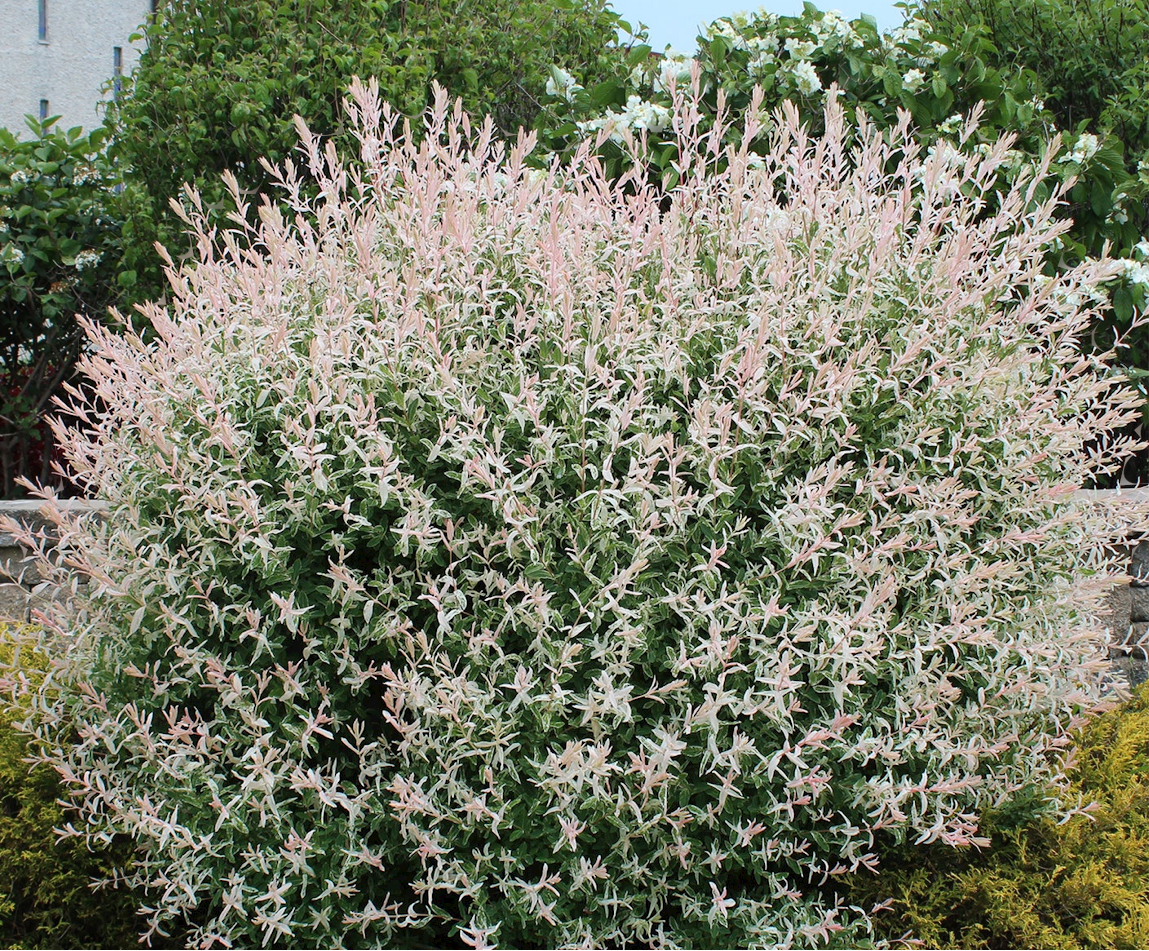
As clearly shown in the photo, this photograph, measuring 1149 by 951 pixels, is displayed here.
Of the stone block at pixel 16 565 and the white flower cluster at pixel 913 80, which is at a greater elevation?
the white flower cluster at pixel 913 80

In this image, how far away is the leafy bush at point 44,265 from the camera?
6.05m

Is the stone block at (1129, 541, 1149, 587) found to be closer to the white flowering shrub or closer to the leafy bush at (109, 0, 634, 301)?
the white flowering shrub

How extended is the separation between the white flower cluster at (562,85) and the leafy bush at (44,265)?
2640 mm

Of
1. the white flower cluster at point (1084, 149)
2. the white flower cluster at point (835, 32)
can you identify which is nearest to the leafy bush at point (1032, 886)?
the white flower cluster at point (1084, 149)

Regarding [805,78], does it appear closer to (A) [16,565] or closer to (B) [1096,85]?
(B) [1096,85]

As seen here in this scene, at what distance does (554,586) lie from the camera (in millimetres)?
2691

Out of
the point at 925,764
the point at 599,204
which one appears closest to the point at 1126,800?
the point at 925,764

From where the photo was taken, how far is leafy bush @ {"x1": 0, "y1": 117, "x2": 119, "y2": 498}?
238 inches

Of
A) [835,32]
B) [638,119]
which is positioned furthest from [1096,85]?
[638,119]

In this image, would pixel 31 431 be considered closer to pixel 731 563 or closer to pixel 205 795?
pixel 205 795

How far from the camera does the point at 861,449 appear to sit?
304 centimetres

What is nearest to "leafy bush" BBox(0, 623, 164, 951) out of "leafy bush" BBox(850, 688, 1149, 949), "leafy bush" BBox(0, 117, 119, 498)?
"leafy bush" BBox(850, 688, 1149, 949)

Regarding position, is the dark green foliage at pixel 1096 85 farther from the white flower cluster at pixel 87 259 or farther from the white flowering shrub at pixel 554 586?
the white flower cluster at pixel 87 259

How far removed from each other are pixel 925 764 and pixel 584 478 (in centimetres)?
133
